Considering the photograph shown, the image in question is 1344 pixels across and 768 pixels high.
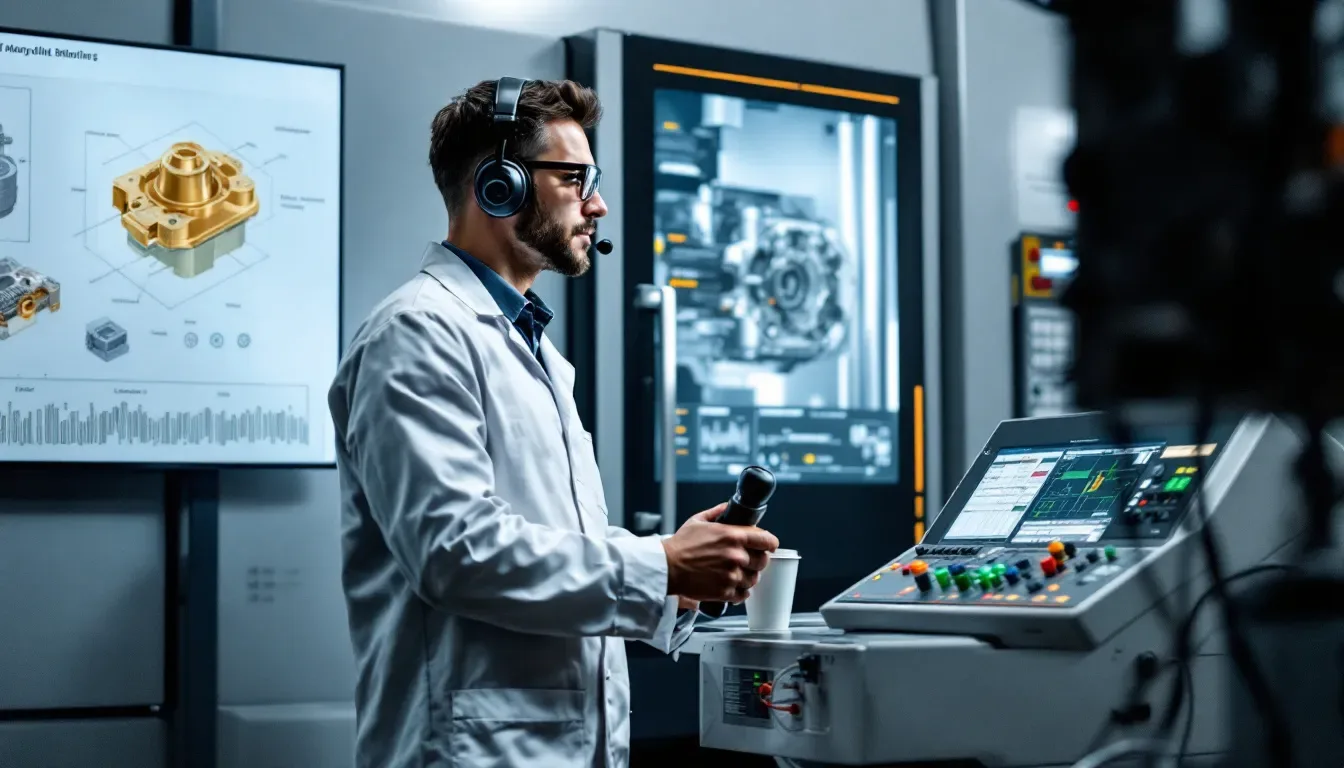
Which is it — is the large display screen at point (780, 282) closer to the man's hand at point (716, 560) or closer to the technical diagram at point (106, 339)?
the technical diagram at point (106, 339)

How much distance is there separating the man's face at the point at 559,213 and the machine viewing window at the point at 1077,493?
2.00 feet

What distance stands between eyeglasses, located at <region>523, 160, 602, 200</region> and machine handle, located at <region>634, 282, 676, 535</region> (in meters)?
0.78

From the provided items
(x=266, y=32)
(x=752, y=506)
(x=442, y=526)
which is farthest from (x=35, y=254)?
(x=752, y=506)

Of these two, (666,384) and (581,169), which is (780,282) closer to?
(666,384)

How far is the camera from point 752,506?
1.62m

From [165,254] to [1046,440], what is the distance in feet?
4.76

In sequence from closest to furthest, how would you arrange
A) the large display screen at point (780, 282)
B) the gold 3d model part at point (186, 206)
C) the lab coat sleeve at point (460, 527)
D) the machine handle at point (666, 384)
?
the lab coat sleeve at point (460, 527), the gold 3d model part at point (186, 206), the machine handle at point (666, 384), the large display screen at point (780, 282)

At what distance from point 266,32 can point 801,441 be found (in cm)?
131

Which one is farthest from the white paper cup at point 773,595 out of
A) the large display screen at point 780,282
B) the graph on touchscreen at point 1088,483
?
the large display screen at point 780,282

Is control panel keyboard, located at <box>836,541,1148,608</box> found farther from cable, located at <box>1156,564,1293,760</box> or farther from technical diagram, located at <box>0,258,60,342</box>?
technical diagram, located at <box>0,258,60,342</box>

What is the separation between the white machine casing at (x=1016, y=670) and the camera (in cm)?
141

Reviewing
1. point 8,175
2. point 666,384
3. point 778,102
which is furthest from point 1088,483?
point 8,175

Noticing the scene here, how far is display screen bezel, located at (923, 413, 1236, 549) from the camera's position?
1.63m

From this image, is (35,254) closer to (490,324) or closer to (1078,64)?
(490,324)
